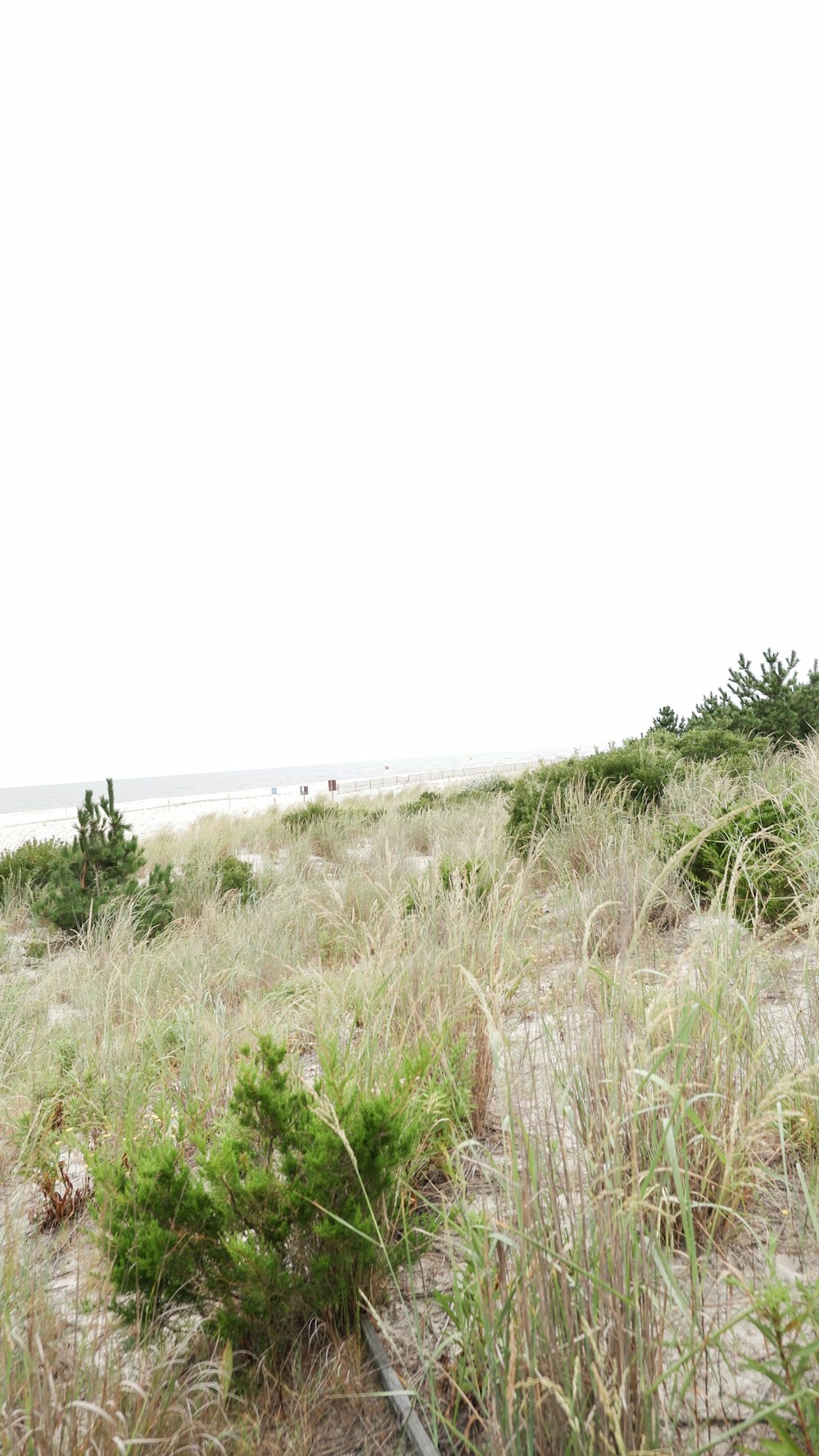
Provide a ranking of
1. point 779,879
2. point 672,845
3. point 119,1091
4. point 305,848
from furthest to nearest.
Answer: point 305,848 < point 672,845 < point 779,879 < point 119,1091

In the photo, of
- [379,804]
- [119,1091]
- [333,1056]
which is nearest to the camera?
[333,1056]

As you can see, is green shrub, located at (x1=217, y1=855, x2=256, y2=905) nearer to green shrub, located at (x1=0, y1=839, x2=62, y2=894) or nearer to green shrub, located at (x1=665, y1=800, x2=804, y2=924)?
green shrub, located at (x1=0, y1=839, x2=62, y2=894)

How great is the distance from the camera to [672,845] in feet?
14.4

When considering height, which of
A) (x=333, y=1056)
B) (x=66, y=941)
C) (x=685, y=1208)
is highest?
(x=685, y=1208)

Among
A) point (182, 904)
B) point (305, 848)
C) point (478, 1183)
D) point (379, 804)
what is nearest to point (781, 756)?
point (305, 848)

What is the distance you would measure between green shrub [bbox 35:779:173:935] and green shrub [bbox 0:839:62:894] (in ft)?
4.04

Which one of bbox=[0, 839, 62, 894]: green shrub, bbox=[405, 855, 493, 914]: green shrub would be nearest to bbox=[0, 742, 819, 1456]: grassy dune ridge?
bbox=[405, 855, 493, 914]: green shrub

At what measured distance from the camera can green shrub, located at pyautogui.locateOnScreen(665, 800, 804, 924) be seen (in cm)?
371

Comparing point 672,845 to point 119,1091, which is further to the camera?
point 672,845

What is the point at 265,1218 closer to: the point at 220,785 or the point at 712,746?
the point at 712,746

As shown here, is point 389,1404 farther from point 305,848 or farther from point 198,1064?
point 305,848

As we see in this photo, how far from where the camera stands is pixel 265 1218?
1.65m

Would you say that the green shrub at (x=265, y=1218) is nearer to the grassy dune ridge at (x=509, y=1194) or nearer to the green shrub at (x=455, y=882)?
the grassy dune ridge at (x=509, y=1194)

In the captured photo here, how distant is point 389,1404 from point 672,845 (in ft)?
11.1
